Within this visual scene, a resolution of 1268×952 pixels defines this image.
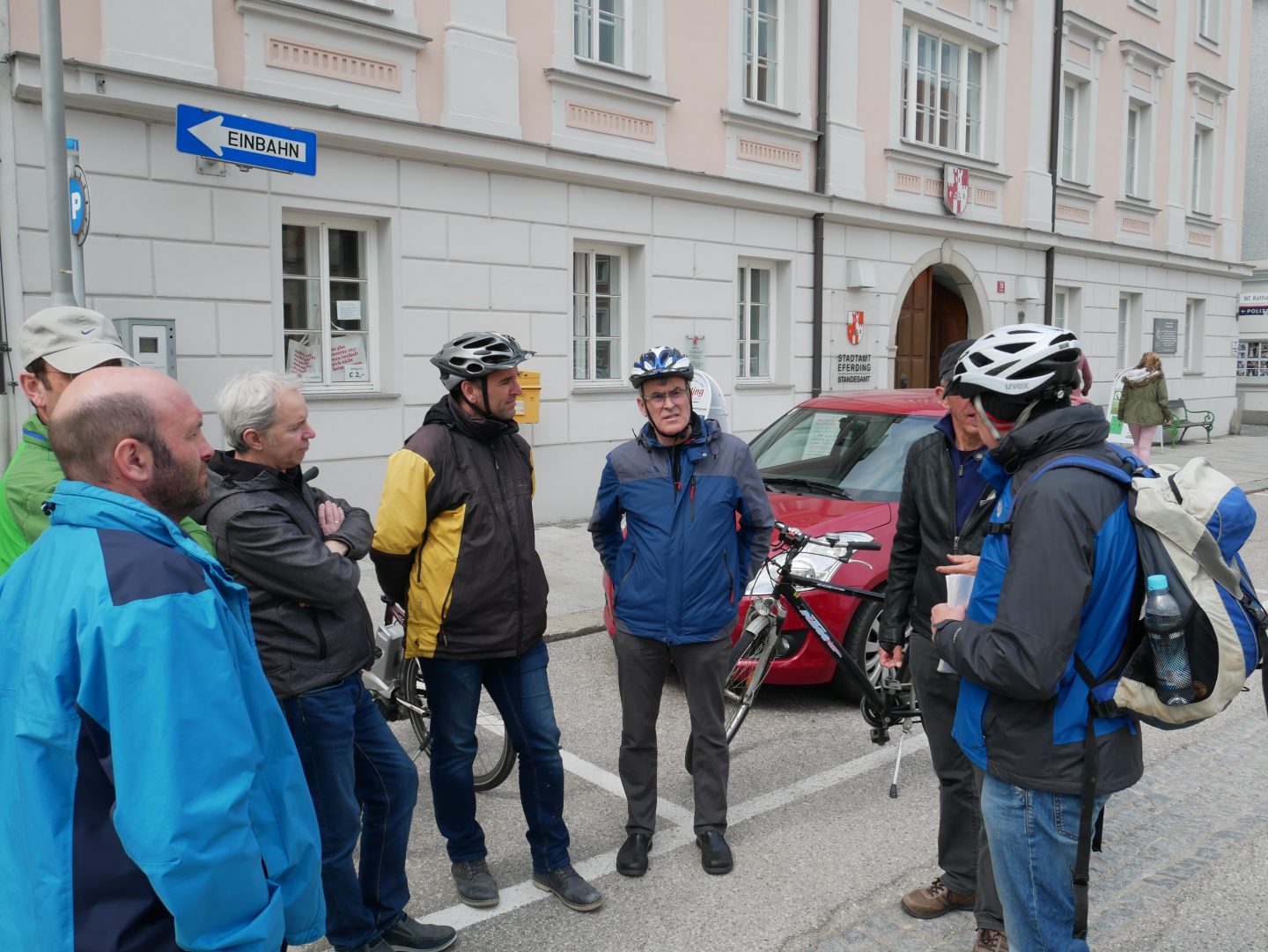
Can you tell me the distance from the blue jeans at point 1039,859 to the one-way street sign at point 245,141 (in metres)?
7.28

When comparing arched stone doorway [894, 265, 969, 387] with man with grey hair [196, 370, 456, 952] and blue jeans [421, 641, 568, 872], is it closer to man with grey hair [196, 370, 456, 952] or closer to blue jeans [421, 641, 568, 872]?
blue jeans [421, 641, 568, 872]

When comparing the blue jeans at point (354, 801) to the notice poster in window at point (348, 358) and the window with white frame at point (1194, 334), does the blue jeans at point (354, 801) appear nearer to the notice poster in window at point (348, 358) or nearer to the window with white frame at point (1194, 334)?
the notice poster in window at point (348, 358)

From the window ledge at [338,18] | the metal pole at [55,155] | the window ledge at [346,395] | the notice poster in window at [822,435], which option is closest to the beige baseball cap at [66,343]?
the metal pole at [55,155]

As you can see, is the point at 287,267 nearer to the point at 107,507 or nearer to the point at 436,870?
the point at 436,870

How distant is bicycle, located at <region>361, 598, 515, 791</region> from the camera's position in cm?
441

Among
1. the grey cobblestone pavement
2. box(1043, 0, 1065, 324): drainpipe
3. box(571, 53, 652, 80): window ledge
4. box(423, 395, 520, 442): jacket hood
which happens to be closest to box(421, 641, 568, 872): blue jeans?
box(423, 395, 520, 442): jacket hood

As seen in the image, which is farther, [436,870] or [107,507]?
[436,870]

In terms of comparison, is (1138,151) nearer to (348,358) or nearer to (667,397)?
(348,358)

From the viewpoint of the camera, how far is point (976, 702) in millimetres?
2400

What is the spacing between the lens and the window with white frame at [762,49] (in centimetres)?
1252

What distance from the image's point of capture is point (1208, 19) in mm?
21547

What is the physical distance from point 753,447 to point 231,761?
5600 millimetres

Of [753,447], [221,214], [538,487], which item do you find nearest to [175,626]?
[753,447]

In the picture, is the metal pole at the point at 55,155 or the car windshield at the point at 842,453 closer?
the metal pole at the point at 55,155
